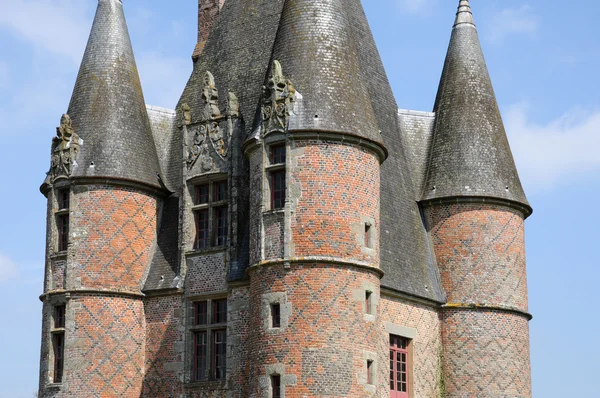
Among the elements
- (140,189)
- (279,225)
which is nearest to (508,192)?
(279,225)

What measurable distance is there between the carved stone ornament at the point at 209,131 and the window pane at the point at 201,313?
12.6ft

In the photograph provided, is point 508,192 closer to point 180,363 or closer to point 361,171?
point 361,171

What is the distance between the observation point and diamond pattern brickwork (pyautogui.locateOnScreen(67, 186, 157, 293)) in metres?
31.1

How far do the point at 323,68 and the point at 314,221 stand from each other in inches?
167

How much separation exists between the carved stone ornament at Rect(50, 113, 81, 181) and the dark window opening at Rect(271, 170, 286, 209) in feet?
21.3

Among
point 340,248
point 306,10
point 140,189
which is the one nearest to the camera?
point 340,248

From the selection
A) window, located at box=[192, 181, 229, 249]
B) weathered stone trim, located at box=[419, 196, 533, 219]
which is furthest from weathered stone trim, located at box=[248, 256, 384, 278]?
weathered stone trim, located at box=[419, 196, 533, 219]

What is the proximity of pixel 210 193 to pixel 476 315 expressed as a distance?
332 inches

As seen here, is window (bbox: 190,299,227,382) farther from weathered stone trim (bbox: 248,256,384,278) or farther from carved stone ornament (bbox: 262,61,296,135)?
carved stone ornament (bbox: 262,61,296,135)

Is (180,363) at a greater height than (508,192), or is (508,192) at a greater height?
(508,192)

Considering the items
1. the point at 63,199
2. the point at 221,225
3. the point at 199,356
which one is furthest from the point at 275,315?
the point at 63,199

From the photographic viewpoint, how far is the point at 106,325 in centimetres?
3075

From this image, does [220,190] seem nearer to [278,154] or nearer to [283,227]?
[278,154]

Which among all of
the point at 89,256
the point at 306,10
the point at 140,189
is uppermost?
→ the point at 306,10
